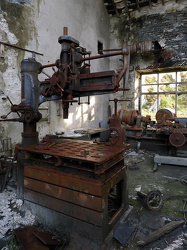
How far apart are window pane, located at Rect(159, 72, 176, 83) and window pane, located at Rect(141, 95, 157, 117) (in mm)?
765

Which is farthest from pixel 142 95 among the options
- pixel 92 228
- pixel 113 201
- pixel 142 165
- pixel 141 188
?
pixel 92 228

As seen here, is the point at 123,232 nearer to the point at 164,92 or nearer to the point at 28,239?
the point at 28,239

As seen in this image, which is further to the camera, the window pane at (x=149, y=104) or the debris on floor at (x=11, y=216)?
the window pane at (x=149, y=104)

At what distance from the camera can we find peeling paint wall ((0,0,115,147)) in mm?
4004

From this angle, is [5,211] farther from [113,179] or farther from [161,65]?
[161,65]

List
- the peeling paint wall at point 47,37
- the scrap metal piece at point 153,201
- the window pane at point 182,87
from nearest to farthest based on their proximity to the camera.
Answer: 1. the scrap metal piece at point 153,201
2. the peeling paint wall at point 47,37
3. the window pane at point 182,87

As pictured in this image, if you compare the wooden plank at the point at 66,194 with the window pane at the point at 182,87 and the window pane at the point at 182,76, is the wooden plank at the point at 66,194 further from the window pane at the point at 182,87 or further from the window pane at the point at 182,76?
the window pane at the point at 182,76

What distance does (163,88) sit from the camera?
7.92 m

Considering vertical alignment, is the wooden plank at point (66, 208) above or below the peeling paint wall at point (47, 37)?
below

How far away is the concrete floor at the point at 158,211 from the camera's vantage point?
6.49ft

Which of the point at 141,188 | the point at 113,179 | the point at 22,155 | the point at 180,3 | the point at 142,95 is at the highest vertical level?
the point at 180,3

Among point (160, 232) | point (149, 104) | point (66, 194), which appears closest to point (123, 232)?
point (160, 232)

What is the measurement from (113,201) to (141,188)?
3.11 feet

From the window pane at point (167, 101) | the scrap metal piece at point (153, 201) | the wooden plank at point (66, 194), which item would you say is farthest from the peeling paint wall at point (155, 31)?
the wooden plank at point (66, 194)
